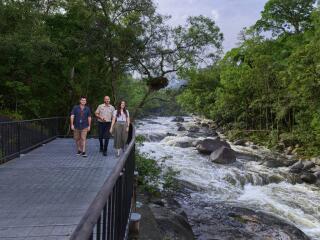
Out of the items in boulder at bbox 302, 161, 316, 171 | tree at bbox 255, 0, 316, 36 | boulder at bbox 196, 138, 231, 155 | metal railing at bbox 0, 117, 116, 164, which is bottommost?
boulder at bbox 302, 161, 316, 171

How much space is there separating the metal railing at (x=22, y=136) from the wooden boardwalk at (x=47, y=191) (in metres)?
0.31

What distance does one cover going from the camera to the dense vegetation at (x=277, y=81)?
25.0 metres

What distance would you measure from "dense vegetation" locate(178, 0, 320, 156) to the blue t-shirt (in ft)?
33.3

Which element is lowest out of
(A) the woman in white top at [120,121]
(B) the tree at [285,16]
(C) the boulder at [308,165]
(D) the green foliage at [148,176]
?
(C) the boulder at [308,165]

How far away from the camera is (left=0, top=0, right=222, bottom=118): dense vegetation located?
1773 cm

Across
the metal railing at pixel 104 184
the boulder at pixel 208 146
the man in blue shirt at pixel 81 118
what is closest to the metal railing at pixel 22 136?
the metal railing at pixel 104 184

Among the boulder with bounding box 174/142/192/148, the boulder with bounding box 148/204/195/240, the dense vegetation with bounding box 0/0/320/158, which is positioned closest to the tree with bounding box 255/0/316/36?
the dense vegetation with bounding box 0/0/320/158

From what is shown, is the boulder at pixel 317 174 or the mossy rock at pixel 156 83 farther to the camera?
the mossy rock at pixel 156 83

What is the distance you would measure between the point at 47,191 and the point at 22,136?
5725mm

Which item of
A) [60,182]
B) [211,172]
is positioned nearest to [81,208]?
[60,182]

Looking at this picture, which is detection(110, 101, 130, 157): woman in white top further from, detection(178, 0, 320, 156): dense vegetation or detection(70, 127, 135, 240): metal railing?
detection(178, 0, 320, 156): dense vegetation

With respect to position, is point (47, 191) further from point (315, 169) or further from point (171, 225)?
point (315, 169)

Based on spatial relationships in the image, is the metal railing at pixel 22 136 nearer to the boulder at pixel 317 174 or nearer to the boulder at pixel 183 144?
the boulder at pixel 183 144

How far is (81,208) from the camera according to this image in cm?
643
